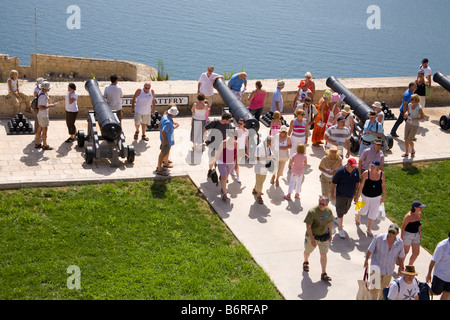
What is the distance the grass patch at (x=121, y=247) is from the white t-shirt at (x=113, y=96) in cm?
279

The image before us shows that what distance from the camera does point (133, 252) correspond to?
9742 mm

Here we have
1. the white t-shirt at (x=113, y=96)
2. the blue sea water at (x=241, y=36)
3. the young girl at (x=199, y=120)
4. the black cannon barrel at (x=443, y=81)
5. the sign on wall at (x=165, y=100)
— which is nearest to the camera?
the young girl at (x=199, y=120)

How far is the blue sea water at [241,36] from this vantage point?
44.4 m

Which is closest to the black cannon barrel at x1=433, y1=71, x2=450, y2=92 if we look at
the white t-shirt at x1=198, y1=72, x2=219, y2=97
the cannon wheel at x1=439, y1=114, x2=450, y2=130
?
the cannon wheel at x1=439, y1=114, x2=450, y2=130

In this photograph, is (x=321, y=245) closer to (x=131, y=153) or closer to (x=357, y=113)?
(x=131, y=153)

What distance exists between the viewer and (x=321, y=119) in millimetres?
14727

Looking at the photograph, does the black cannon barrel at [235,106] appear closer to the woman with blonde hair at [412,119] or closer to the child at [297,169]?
the child at [297,169]

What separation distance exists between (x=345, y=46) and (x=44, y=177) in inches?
1738

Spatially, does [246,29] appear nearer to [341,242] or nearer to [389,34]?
[389,34]

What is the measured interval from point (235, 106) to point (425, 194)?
4.59 metres

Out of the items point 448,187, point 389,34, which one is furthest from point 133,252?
point 389,34

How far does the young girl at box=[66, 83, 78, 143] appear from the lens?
44.5ft

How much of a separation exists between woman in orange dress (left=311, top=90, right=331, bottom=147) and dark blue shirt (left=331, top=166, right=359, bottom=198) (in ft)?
14.2

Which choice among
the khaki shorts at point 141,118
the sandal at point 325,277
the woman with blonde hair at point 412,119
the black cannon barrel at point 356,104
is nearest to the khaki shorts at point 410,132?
the woman with blonde hair at point 412,119
